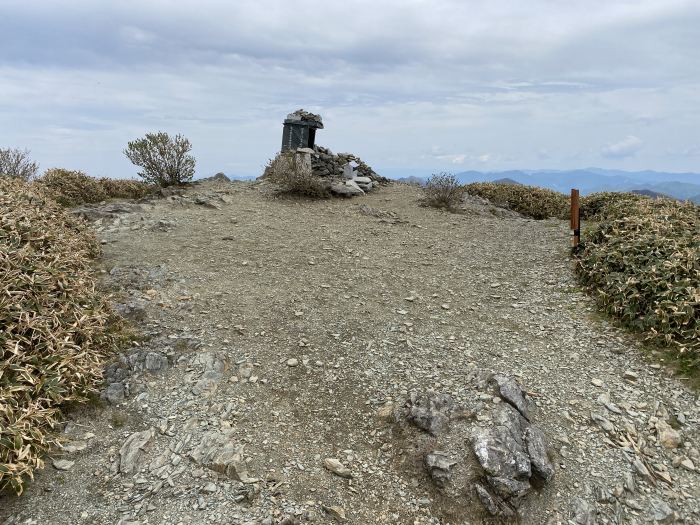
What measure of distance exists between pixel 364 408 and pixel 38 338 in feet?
14.0

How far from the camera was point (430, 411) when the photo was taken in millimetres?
5438

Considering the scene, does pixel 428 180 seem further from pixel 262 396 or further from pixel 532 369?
pixel 262 396

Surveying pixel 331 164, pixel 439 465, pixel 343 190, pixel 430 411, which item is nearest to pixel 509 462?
pixel 439 465

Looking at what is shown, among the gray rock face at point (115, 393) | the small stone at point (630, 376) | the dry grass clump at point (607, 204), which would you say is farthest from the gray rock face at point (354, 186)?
the gray rock face at point (115, 393)

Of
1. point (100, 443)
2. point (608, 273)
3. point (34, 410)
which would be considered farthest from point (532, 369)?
point (34, 410)

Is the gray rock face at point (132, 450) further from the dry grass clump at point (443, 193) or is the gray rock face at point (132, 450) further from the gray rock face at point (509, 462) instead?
the dry grass clump at point (443, 193)

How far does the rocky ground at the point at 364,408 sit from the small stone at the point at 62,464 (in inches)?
0.7

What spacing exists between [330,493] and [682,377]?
17.2ft

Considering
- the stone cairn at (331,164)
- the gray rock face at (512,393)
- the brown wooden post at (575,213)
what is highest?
the stone cairn at (331,164)

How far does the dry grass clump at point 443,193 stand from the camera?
16812mm

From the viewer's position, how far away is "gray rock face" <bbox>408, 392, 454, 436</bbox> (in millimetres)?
5281

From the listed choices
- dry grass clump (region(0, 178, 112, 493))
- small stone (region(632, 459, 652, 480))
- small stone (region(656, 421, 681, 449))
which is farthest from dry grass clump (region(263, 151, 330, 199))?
small stone (region(632, 459, 652, 480))

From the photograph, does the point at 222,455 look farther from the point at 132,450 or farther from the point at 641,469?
the point at 641,469

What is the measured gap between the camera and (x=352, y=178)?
818 inches
